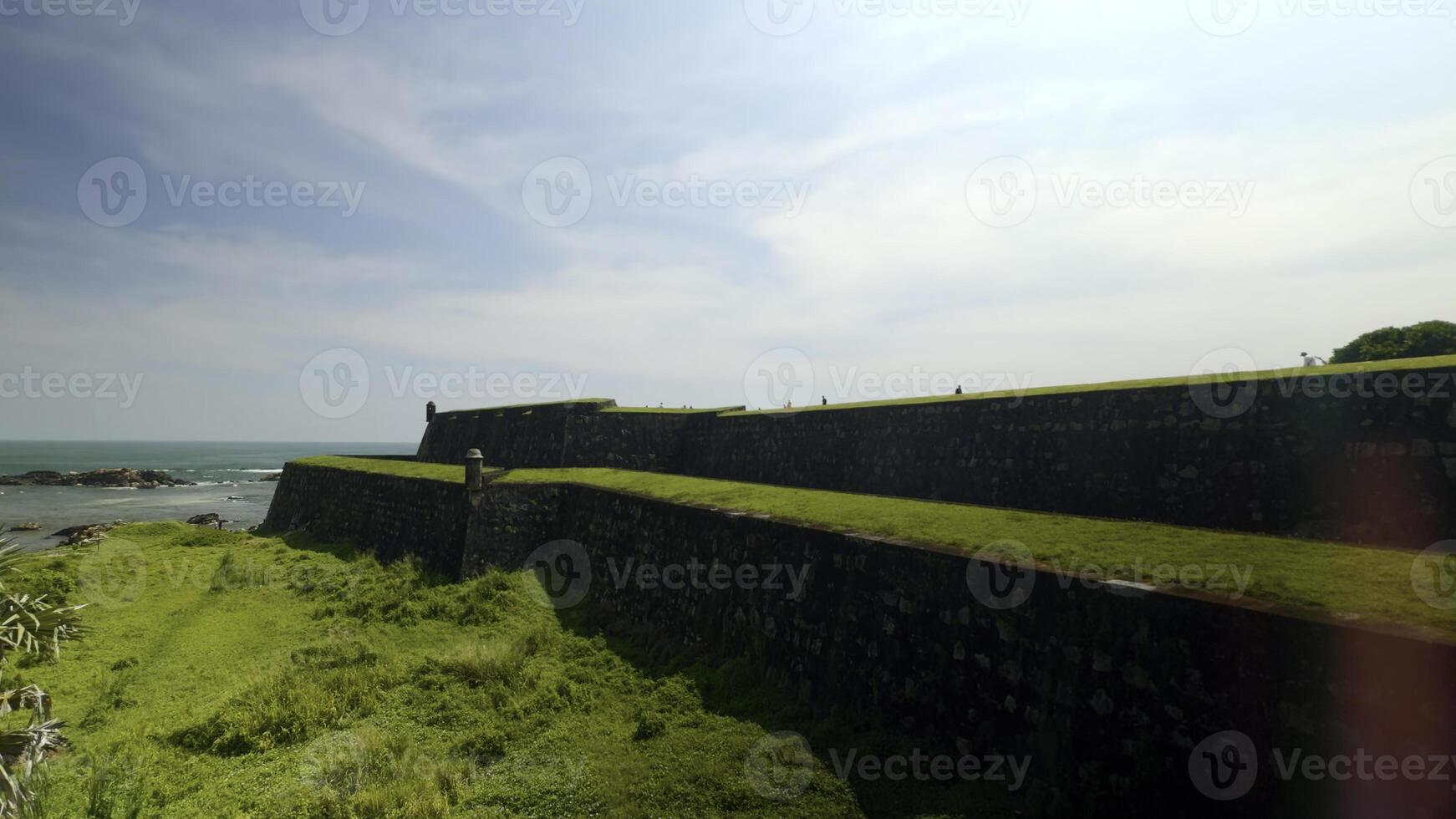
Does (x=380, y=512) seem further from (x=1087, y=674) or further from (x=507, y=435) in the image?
(x=1087, y=674)

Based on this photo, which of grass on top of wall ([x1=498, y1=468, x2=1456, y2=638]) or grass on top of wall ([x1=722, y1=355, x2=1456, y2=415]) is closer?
grass on top of wall ([x1=498, y1=468, x2=1456, y2=638])

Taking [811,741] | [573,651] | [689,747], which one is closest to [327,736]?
[573,651]

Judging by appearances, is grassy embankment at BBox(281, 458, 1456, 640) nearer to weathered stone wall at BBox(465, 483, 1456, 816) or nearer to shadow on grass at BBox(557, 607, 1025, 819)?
weathered stone wall at BBox(465, 483, 1456, 816)

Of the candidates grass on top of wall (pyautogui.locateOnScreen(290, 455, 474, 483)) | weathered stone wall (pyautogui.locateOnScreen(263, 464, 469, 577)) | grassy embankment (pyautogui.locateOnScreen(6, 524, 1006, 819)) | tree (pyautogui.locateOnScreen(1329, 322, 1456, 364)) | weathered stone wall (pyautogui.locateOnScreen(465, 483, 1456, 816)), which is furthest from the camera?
grass on top of wall (pyautogui.locateOnScreen(290, 455, 474, 483))

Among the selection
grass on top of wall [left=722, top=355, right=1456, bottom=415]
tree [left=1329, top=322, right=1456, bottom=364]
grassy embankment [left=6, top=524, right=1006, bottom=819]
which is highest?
Result: tree [left=1329, top=322, right=1456, bottom=364]

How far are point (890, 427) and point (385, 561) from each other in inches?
598

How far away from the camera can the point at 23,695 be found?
5777mm

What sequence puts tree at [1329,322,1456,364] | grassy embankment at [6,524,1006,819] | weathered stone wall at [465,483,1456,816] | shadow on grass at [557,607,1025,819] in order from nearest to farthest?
weathered stone wall at [465,483,1456,816] < shadow on grass at [557,607,1025,819] < grassy embankment at [6,524,1006,819] < tree at [1329,322,1456,364]

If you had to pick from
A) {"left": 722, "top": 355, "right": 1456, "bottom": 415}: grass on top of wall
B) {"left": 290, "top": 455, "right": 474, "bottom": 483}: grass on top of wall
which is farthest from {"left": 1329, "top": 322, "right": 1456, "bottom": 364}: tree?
{"left": 290, "top": 455, "right": 474, "bottom": 483}: grass on top of wall

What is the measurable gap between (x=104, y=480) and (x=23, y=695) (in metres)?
84.6

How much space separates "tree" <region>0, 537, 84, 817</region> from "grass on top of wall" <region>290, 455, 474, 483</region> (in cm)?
1169

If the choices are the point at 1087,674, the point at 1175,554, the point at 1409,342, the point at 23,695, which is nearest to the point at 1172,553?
the point at 1175,554

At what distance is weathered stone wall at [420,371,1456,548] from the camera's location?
7613 millimetres

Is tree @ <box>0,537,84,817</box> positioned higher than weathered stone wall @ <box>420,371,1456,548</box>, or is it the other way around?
weathered stone wall @ <box>420,371,1456,548</box>
